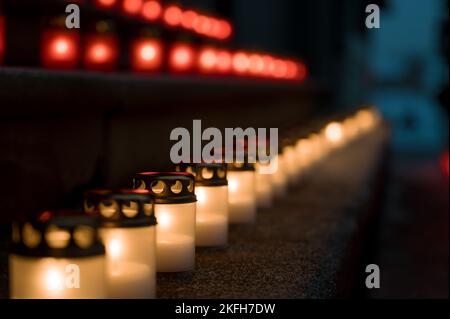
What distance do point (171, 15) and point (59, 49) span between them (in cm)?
233

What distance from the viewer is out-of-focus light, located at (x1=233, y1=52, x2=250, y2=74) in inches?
261

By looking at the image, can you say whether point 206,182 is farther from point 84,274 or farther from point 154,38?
point 154,38

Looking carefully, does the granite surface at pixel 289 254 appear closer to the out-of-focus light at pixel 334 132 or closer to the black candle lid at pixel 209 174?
the black candle lid at pixel 209 174

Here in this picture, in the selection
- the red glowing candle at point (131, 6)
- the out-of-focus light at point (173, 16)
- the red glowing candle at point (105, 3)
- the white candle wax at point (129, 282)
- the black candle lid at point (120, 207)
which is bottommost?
the white candle wax at point (129, 282)

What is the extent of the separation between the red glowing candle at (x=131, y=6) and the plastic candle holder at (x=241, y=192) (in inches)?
72.3

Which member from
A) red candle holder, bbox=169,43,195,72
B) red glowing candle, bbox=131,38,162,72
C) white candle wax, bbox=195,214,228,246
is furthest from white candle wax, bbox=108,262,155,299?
red candle holder, bbox=169,43,195,72

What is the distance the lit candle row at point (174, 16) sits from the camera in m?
4.50

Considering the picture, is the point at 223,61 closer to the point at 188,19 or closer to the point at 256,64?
the point at 188,19

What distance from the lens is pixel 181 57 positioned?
503 centimetres

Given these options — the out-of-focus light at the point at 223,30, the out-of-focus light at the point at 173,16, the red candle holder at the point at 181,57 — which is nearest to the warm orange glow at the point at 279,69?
the out-of-focus light at the point at 223,30

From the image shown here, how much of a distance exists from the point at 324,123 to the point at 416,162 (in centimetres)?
722

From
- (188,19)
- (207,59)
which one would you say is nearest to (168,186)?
(207,59)

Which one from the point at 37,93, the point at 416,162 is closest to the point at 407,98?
the point at 416,162
